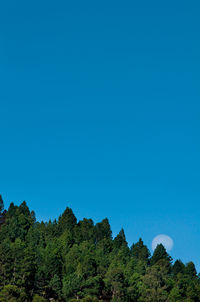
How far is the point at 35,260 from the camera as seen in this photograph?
314 feet

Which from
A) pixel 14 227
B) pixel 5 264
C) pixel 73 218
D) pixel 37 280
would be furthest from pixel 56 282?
pixel 73 218

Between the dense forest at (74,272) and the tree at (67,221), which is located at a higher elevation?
the tree at (67,221)

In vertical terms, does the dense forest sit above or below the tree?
below

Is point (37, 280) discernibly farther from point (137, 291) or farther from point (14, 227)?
point (14, 227)

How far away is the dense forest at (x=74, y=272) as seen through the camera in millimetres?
84312

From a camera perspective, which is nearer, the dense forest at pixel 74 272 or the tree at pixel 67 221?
the dense forest at pixel 74 272

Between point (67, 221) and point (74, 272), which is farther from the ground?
point (67, 221)

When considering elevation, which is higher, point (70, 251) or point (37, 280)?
point (70, 251)

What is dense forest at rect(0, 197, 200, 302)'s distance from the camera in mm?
84312

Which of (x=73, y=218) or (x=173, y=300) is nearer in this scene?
(x=173, y=300)

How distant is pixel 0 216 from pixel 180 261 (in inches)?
2486

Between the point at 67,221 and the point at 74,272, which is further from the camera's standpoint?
the point at 67,221

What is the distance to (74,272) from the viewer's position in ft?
306

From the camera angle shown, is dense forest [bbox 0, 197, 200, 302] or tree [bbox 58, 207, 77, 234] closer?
dense forest [bbox 0, 197, 200, 302]
